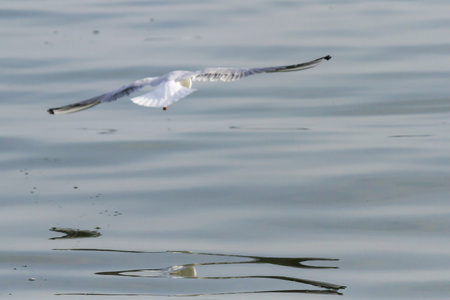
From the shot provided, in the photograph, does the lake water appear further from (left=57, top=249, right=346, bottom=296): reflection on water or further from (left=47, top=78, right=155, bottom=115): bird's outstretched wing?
(left=47, top=78, right=155, bottom=115): bird's outstretched wing

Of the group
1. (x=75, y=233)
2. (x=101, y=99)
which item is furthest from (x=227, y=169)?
(x=101, y=99)

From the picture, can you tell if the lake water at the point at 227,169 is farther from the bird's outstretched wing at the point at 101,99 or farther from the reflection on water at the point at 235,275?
the bird's outstretched wing at the point at 101,99

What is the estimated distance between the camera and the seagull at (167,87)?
22.3 ft

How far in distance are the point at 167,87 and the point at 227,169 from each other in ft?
13.6

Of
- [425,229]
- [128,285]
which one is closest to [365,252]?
[425,229]

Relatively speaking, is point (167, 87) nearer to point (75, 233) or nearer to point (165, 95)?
point (165, 95)

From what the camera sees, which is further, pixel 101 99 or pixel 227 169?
pixel 227 169

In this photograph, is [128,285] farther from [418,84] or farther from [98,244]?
[418,84]

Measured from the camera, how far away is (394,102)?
1379cm

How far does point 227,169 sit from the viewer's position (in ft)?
36.6

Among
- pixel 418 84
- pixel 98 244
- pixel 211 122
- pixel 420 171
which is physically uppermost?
pixel 418 84

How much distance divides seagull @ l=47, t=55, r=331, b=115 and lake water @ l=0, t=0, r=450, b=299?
151 cm

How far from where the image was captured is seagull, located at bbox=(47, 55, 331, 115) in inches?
268

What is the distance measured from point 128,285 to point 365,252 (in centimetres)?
206
